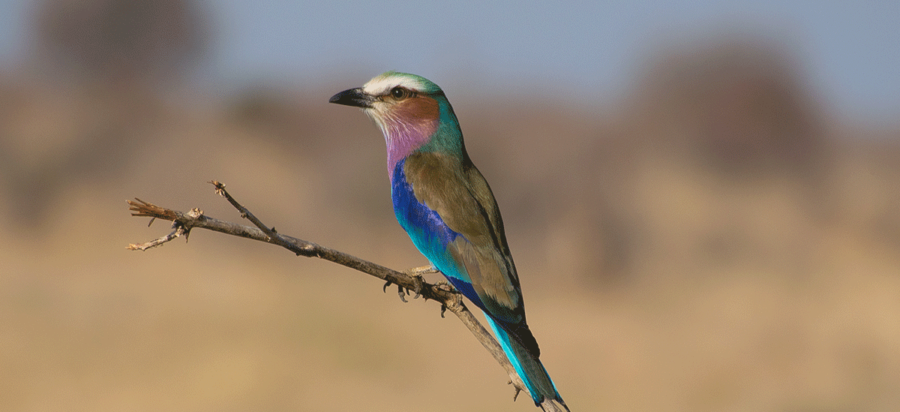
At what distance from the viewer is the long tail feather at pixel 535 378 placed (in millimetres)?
2104

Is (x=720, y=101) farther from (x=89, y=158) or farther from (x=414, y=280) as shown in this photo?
(x=414, y=280)

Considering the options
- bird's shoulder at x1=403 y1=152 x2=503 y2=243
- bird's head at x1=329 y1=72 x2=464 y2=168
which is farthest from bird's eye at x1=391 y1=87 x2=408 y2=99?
bird's shoulder at x1=403 y1=152 x2=503 y2=243

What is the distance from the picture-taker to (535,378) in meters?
2.18

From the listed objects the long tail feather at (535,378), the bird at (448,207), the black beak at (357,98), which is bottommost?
the long tail feather at (535,378)

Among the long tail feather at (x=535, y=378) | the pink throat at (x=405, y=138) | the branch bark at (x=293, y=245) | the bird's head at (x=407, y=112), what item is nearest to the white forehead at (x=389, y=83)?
the bird's head at (x=407, y=112)

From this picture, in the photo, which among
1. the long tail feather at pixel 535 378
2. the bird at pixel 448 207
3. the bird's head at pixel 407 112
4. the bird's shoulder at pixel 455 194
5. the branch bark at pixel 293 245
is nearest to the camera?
the branch bark at pixel 293 245

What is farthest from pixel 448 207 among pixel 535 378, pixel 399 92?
pixel 535 378

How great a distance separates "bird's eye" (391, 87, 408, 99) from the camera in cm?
307

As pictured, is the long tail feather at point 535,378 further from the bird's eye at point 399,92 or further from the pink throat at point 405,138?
the bird's eye at point 399,92

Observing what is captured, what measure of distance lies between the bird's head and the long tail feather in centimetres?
92

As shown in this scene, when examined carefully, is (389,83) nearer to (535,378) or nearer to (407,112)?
(407,112)

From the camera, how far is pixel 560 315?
1817cm

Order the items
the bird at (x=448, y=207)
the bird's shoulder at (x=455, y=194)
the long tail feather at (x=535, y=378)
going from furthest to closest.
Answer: the bird's shoulder at (x=455, y=194) → the bird at (x=448, y=207) → the long tail feather at (x=535, y=378)

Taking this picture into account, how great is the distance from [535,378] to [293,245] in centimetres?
74
